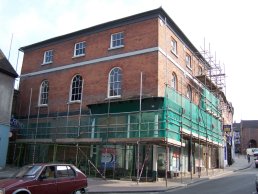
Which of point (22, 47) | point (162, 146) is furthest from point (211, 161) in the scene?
point (22, 47)

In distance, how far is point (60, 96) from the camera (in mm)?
27062

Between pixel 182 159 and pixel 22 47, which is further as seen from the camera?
pixel 22 47

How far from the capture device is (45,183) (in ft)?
37.2

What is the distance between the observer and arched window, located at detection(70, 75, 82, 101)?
26111 mm

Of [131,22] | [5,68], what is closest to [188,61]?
[131,22]

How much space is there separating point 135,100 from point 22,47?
14.5 meters

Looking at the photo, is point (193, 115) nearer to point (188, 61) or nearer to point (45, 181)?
point (188, 61)

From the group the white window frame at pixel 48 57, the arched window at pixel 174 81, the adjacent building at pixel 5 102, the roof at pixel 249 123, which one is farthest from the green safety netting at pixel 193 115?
the roof at pixel 249 123

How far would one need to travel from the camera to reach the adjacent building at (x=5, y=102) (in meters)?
24.9

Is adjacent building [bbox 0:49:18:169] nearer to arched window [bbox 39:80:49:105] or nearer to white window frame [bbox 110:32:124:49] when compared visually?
arched window [bbox 39:80:49:105]

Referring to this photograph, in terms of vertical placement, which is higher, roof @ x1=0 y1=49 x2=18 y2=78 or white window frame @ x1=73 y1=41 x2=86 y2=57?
white window frame @ x1=73 y1=41 x2=86 y2=57

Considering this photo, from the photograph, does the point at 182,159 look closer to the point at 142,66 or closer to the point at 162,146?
the point at 162,146

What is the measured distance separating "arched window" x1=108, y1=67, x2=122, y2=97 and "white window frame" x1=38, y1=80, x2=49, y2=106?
6776mm

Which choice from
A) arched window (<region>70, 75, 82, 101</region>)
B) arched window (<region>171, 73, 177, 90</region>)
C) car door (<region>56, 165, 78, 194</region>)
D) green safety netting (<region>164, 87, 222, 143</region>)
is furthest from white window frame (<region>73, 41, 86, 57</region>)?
car door (<region>56, 165, 78, 194</region>)
